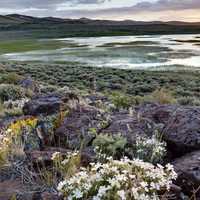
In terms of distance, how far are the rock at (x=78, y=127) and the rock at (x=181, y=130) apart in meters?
0.89

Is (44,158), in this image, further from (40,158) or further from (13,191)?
(13,191)

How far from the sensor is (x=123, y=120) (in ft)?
20.6

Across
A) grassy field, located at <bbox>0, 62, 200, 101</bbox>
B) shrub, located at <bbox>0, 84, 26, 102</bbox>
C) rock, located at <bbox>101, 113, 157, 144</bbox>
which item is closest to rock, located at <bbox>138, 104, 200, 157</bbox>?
rock, located at <bbox>101, 113, 157, 144</bbox>

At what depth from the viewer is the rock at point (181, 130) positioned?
5332 mm

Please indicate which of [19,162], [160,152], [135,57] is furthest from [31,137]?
[135,57]

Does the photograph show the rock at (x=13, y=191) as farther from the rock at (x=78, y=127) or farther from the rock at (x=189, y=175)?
the rock at (x=189, y=175)

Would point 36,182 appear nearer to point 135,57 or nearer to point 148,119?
point 148,119

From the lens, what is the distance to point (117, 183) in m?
3.44

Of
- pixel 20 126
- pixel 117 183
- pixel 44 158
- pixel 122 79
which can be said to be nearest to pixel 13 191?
pixel 44 158

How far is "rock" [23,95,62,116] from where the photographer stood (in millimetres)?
7633

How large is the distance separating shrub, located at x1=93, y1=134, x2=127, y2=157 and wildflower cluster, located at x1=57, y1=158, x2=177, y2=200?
1.41 meters

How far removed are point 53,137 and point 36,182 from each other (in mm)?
1690

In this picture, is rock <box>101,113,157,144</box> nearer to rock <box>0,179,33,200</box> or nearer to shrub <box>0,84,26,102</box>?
rock <box>0,179,33,200</box>

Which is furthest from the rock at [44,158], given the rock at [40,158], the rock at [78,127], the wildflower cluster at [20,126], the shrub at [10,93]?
the shrub at [10,93]
